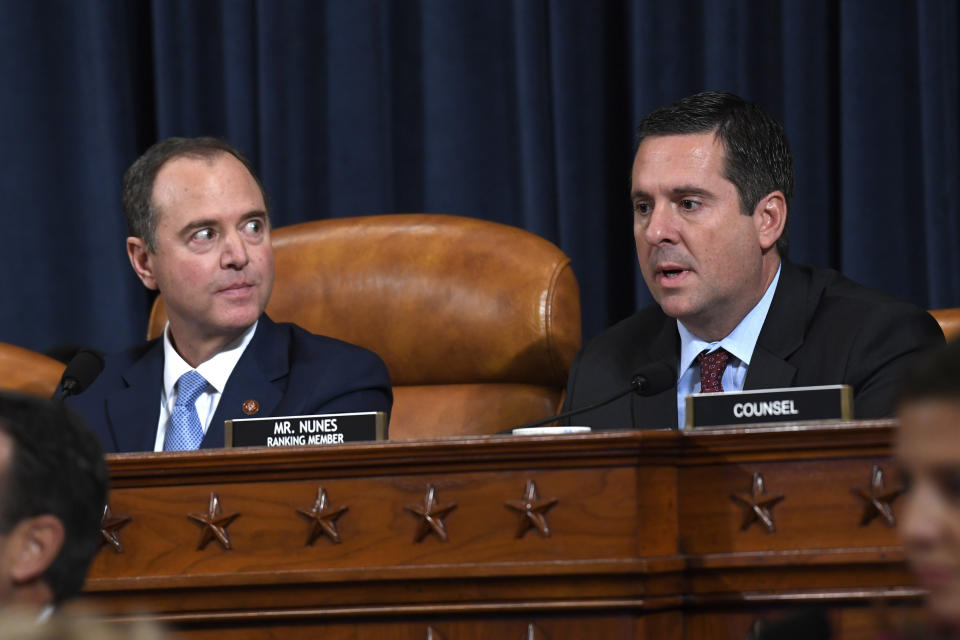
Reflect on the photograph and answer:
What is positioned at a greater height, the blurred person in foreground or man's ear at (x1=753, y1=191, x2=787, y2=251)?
man's ear at (x1=753, y1=191, x2=787, y2=251)

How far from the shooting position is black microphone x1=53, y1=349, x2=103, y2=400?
2.41m

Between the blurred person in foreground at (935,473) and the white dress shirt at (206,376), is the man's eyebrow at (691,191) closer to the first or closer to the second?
the white dress shirt at (206,376)

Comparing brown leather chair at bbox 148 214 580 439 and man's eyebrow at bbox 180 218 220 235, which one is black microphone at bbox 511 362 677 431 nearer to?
brown leather chair at bbox 148 214 580 439

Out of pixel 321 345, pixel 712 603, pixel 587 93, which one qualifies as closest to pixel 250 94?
pixel 587 93

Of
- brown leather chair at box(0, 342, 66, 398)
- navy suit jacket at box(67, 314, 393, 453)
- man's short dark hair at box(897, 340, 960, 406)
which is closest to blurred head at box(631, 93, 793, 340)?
navy suit jacket at box(67, 314, 393, 453)

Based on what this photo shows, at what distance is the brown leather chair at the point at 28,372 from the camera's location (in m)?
2.77

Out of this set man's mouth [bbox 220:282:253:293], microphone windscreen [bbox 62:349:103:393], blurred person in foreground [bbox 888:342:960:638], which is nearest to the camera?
blurred person in foreground [bbox 888:342:960:638]

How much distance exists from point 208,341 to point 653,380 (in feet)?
3.09

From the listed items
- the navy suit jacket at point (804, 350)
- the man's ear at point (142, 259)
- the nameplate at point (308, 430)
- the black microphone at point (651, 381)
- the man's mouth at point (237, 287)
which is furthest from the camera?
the man's ear at point (142, 259)

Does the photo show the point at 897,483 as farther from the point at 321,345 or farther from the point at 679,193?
the point at 321,345

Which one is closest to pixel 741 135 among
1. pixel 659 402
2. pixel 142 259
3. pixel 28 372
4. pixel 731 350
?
pixel 731 350

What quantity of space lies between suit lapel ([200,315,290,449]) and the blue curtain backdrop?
0.93 metres

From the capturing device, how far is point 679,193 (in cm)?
243

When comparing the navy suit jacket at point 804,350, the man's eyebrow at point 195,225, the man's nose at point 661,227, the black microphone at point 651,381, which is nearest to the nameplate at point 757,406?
the black microphone at point 651,381
